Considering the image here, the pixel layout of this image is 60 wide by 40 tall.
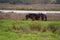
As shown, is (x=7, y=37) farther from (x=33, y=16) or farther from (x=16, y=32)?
(x=33, y=16)

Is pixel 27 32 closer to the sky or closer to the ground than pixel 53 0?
closer to the sky

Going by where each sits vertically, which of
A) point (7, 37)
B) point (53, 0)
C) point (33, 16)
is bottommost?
point (53, 0)

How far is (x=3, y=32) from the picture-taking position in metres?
Answer: 11.9

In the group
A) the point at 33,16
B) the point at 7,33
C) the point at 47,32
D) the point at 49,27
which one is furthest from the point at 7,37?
the point at 33,16

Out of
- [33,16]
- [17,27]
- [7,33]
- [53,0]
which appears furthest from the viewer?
[53,0]

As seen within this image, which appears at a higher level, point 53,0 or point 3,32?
point 3,32

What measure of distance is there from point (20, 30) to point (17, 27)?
A: 611mm

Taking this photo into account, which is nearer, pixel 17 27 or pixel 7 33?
pixel 7 33

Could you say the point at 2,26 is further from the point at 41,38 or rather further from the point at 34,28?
the point at 41,38

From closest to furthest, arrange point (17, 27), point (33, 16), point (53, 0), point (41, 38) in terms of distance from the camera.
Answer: point (41, 38) → point (17, 27) → point (33, 16) → point (53, 0)

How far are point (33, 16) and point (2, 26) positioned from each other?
527cm

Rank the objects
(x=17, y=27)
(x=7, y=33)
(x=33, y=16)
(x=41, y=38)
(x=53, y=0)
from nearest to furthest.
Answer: (x=41, y=38) → (x=7, y=33) → (x=17, y=27) → (x=33, y=16) → (x=53, y=0)

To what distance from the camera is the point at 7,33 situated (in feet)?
38.1

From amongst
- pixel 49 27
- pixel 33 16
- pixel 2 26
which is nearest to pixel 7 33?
pixel 2 26
